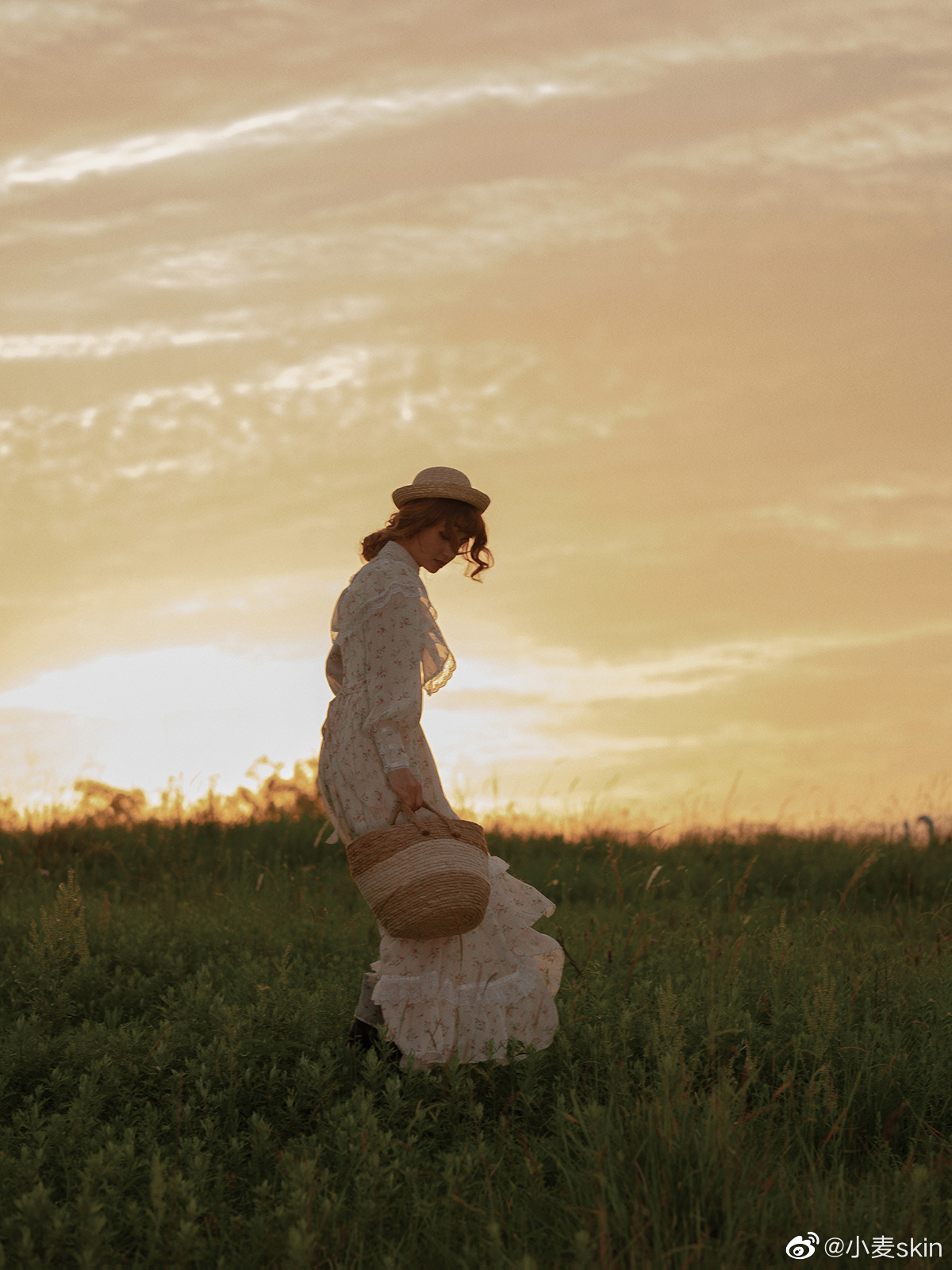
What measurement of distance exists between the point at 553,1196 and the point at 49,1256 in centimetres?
166

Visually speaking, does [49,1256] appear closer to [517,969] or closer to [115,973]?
[517,969]

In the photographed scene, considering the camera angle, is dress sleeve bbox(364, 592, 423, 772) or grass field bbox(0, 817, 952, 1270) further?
dress sleeve bbox(364, 592, 423, 772)

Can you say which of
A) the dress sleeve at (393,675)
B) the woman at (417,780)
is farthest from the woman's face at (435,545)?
the dress sleeve at (393,675)

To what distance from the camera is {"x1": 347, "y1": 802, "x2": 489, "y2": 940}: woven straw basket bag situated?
4586 mm

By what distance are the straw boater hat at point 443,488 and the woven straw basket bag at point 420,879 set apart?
1465 millimetres

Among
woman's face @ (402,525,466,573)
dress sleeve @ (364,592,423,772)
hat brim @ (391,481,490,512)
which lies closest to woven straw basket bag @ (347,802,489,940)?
dress sleeve @ (364,592,423,772)

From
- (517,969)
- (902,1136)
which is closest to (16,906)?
(517,969)

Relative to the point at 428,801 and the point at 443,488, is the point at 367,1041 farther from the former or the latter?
the point at 443,488

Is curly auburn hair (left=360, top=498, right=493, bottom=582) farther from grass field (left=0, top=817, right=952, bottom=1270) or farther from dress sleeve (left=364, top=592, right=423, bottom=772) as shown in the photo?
grass field (left=0, top=817, right=952, bottom=1270)

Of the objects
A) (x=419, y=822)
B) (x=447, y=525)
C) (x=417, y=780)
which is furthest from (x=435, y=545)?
(x=419, y=822)

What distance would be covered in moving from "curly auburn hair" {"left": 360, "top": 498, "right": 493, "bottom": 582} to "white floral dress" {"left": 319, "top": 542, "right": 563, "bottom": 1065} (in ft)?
0.44

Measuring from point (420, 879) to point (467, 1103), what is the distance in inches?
38.5

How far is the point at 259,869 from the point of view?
31.6 feet

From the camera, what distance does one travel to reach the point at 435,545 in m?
5.15
